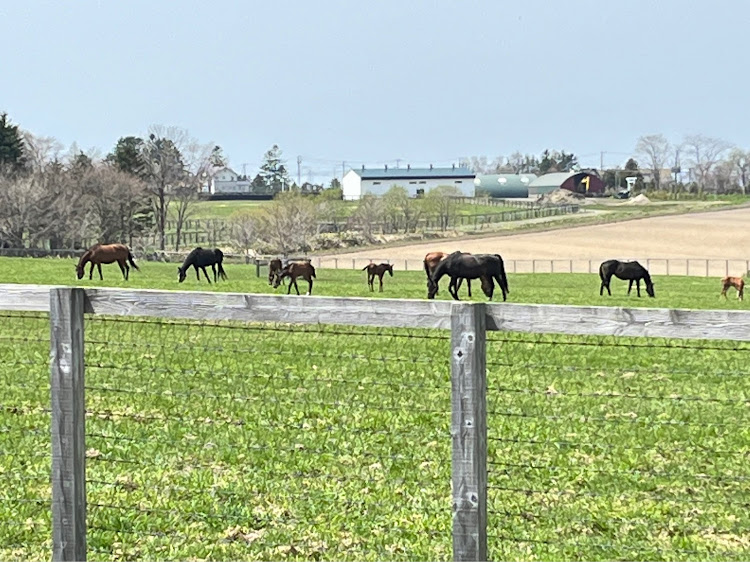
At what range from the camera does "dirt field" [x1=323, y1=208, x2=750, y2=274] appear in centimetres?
9012

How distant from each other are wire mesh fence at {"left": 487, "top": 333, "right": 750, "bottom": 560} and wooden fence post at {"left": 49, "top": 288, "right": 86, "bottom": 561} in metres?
2.04

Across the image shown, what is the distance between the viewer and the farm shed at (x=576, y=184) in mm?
182625

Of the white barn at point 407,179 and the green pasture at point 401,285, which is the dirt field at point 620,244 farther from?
the white barn at point 407,179

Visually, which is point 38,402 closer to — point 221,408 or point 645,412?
point 221,408

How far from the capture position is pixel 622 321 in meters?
4.90

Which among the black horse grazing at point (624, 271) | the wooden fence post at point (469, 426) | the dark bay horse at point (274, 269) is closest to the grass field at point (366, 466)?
the wooden fence post at point (469, 426)

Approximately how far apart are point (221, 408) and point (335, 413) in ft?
3.34

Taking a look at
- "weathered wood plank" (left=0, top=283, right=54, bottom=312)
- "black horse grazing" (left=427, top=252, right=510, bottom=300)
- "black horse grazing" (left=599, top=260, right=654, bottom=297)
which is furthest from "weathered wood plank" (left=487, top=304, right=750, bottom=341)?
"black horse grazing" (left=599, top=260, right=654, bottom=297)

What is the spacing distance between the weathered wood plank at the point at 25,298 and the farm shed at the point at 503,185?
175m

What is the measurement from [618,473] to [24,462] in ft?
13.7

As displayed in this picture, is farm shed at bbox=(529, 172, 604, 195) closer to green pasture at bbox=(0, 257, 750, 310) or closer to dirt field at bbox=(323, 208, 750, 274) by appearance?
dirt field at bbox=(323, 208, 750, 274)

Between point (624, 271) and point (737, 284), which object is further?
point (737, 284)

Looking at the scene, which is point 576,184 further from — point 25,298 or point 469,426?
point 469,426

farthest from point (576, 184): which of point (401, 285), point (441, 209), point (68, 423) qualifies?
point (68, 423)
